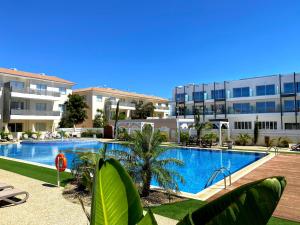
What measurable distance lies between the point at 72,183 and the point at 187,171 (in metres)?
8.17

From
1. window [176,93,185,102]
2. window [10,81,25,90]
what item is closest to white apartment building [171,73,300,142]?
window [176,93,185,102]

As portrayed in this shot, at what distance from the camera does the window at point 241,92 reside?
4334cm


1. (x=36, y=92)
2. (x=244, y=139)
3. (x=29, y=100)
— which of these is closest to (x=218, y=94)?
(x=244, y=139)

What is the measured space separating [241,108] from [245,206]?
44.5 meters

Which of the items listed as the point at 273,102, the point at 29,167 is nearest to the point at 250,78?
the point at 273,102

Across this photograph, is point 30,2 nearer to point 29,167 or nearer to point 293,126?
point 29,167

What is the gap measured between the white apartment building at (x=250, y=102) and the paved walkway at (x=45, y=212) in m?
26.5

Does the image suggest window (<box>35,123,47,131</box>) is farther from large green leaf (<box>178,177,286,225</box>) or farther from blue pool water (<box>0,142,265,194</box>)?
large green leaf (<box>178,177,286,225</box>)

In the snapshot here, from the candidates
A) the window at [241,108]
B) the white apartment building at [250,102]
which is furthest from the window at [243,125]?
the window at [241,108]

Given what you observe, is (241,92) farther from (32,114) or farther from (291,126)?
(32,114)

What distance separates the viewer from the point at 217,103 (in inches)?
1844

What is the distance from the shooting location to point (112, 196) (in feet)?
5.15

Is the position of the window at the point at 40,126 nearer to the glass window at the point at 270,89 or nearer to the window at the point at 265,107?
the window at the point at 265,107

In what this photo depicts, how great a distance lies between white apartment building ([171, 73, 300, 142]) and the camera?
3906cm
